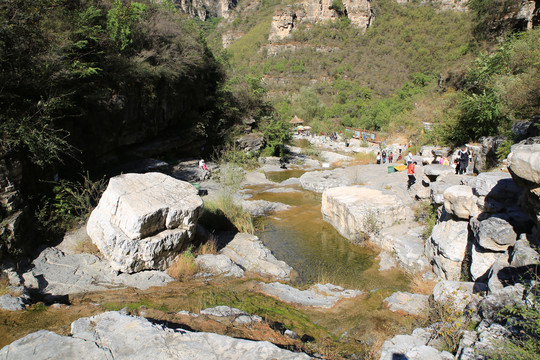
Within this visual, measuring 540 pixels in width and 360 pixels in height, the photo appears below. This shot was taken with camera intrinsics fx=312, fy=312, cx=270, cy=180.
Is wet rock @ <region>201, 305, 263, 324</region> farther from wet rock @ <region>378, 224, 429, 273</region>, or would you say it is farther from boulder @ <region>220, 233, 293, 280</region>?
wet rock @ <region>378, 224, 429, 273</region>

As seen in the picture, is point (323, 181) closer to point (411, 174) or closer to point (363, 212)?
point (411, 174)

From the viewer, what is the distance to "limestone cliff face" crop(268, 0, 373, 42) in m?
81.7

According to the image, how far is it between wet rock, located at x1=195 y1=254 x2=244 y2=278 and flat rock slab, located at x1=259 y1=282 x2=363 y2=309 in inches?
30.9

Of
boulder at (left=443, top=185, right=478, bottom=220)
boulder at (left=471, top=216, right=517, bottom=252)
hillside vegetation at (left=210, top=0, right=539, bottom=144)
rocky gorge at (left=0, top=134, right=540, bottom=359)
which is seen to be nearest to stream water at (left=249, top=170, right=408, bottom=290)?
rocky gorge at (left=0, top=134, right=540, bottom=359)

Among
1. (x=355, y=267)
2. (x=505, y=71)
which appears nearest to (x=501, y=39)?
(x=505, y=71)

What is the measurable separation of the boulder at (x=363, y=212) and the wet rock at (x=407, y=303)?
3497 millimetres

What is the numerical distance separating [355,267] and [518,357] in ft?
17.5

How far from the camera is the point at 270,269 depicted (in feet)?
23.3

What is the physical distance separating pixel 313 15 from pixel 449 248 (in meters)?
90.7

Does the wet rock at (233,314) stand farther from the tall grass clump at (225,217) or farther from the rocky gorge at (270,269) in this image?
the tall grass clump at (225,217)

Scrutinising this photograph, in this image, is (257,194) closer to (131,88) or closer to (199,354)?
(131,88)

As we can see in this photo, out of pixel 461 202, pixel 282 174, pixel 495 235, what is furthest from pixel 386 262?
pixel 282 174

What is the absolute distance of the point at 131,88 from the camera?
14.0 metres

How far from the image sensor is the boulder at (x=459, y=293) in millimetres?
4246
